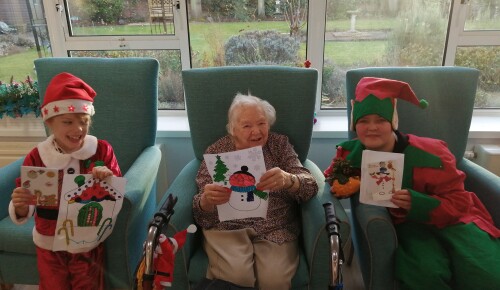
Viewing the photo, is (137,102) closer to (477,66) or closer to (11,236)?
(11,236)

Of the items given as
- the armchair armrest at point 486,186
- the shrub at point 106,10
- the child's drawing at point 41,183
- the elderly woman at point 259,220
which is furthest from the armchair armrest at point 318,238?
the shrub at point 106,10

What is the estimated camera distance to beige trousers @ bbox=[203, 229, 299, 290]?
1370 mm

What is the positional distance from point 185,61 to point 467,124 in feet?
5.63

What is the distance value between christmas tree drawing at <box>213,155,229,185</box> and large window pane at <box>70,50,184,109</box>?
140 centimetres

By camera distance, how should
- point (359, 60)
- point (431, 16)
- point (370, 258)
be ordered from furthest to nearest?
point (359, 60) < point (431, 16) < point (370, 258)

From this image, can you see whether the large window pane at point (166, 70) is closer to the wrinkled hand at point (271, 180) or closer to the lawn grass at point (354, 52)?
the lawn grass at point (354, 52)

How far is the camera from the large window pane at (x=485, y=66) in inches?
93.6

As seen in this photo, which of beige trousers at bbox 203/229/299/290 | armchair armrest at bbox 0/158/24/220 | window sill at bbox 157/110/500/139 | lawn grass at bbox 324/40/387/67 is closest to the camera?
beige trousers at bbox 203/229/299/290

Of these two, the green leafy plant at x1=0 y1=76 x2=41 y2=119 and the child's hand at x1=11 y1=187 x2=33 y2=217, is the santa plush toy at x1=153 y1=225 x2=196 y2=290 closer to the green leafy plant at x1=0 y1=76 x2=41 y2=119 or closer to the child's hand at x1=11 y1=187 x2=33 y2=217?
the child's hand at x1=11 y1=187 x2=33 y2=217

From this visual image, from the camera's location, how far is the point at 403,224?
1483 mm

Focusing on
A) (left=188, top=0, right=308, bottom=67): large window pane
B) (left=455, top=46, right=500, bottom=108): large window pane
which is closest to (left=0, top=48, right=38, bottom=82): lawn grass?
(left=188, top=0, right=308, bottom=67): large window pane

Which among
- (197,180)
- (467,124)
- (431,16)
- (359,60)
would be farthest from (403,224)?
(431,16)

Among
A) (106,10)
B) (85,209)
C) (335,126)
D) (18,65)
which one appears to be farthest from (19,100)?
(335,126)

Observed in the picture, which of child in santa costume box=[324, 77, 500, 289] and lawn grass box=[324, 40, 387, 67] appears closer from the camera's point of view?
child in santa costume box=[324, 77, 500, 289]
